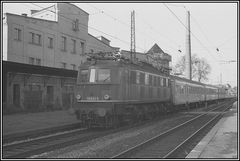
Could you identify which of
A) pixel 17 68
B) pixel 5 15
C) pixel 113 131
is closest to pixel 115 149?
pixel 113 131

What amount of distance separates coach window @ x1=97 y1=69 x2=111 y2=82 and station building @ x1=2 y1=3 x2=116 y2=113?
91.1 inches

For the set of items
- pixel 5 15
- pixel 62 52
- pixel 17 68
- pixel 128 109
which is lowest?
pixel 128 109

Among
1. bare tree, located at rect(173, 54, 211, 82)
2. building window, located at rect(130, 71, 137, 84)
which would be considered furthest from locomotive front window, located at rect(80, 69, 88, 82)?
bare tree, located at rect(173, 54, 211, 82)

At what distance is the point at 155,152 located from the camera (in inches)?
415

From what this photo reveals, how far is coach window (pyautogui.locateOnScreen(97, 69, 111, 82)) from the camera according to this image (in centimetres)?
1585

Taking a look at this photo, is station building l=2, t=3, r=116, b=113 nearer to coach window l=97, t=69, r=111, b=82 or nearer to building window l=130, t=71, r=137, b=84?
coach window l=97, t=69, r=111, b=82

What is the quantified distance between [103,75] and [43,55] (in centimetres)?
2296

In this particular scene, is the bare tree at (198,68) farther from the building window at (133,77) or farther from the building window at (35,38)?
the building window at (133,77)

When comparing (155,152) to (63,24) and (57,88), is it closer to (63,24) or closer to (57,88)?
(57,88)

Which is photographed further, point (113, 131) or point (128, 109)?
point (128, 109)

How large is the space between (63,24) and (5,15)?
8.36 metres

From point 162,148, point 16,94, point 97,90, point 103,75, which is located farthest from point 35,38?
point 162,148

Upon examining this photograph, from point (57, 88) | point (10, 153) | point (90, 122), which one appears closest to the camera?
point (10, 153)

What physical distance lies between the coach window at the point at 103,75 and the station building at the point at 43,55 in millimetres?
2315
